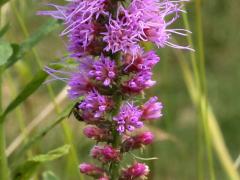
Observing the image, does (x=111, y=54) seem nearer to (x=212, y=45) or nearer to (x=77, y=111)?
(x=77, y=111)

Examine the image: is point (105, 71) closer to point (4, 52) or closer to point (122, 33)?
point (122, 33)

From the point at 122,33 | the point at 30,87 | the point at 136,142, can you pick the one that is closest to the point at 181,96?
the point at 30,87

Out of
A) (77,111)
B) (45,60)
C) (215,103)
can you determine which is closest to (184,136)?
(215,103)

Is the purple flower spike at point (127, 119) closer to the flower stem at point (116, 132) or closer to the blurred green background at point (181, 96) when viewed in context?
the flower stem at point (116, 132)

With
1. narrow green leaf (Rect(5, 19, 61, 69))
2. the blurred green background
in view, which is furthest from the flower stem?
the blurred green background

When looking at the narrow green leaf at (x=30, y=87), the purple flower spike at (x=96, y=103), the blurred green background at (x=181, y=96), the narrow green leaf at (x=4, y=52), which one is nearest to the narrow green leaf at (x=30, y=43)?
the narrow green leaf at (x=30, y=87)
